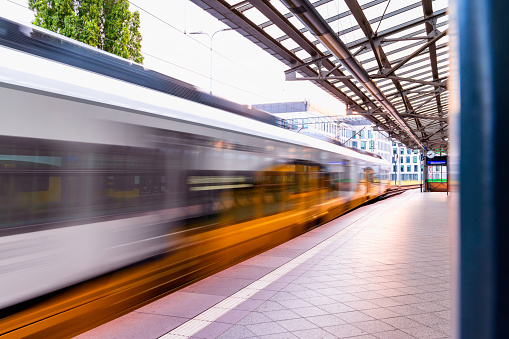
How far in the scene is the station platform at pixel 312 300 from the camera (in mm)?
4133

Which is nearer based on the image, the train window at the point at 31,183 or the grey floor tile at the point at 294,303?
the train window at the point at 31,183

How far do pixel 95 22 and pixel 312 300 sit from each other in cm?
2335

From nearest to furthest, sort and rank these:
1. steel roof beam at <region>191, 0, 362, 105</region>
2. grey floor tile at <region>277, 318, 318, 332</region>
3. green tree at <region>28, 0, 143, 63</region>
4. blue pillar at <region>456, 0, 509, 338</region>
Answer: blue pillar at <region>456, 0, 509, 338</region> < grey floor tile at <region>277, 318, 318, 332</region> < steel roof beam at <region>191, 0, 362, 105</region> < green tree at <region>28, 0, 143, 63</region>

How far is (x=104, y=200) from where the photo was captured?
4293mm

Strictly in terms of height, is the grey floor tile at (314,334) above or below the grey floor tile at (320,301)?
below

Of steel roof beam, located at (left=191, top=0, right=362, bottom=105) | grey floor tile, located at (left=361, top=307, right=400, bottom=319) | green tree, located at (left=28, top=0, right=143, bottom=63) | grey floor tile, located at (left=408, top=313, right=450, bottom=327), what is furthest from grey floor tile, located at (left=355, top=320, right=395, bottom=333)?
green tree, located at (left=28, top=0, right=143, bottom=63)

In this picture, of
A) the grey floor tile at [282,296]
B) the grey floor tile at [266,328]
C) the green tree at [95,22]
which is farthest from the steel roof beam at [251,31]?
the green tree at [95,22]

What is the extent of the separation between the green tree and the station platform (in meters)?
20.5

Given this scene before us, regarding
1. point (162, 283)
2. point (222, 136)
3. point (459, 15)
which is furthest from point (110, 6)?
point (459, 15)

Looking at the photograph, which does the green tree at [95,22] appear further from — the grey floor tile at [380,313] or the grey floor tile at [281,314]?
the grey floor tile at [380,313]

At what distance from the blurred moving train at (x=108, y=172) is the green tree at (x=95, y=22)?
64.6 feet

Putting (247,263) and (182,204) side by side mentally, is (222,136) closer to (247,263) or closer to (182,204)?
(182,204)

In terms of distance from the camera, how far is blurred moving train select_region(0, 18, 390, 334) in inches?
140

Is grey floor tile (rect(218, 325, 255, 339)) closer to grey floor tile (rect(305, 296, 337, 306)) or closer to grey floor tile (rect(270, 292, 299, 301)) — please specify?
grey floor tile (rect(270, 292, 299, 301))
